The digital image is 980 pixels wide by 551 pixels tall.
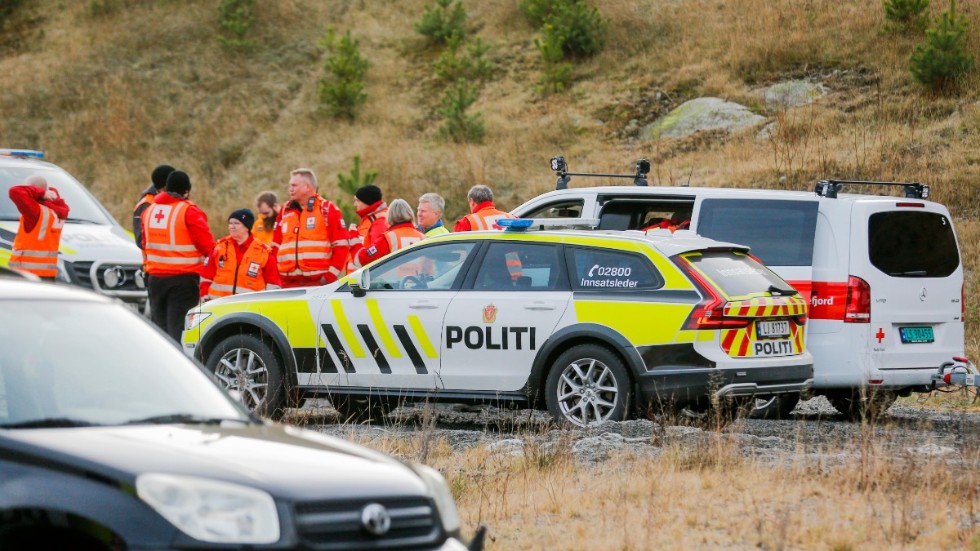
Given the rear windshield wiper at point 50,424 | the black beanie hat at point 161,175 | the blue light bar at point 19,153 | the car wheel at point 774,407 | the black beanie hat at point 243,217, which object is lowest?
the car wheel at point 774,407

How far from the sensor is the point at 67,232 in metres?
15.3

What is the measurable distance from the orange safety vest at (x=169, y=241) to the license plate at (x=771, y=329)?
5.41 meters

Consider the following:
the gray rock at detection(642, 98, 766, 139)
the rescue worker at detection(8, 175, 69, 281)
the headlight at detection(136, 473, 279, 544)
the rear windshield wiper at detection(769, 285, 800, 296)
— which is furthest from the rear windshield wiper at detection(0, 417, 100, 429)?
the gray rock at detection(642, 98, 766, 139)

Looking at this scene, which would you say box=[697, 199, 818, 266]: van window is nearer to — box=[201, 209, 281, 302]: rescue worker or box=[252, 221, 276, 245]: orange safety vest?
box=[201, 209, 281, 302]: rescue worker

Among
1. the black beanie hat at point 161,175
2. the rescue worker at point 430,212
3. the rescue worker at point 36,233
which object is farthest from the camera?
the rescue worker at point 36,233

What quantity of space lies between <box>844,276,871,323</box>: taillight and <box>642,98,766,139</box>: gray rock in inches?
623

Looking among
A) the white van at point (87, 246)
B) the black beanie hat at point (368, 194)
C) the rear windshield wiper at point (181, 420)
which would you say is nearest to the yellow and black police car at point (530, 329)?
the black beanie hat at point (368, 194)

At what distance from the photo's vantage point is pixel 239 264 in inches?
510

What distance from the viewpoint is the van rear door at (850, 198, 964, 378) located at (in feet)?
35.6

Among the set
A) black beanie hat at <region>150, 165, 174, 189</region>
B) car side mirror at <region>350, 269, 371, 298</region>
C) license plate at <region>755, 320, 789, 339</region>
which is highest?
black beanie hat at <region>150, 165, 174, 189</region>

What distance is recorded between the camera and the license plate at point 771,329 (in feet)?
32.4

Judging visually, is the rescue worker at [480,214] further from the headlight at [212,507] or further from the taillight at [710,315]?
the headlight at [212,507]

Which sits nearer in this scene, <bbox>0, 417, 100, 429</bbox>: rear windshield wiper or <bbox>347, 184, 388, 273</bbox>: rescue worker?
<bbox>0, 417, 100, 429</bbox>: rear windshield wiper

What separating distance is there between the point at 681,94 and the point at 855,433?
2022 cm
